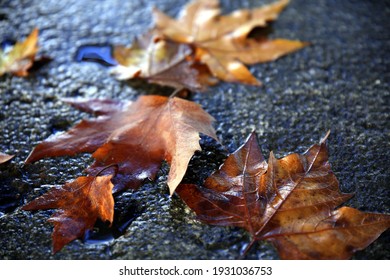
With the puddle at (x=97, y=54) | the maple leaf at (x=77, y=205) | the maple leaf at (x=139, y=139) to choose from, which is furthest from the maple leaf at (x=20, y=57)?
the maple leaf at (x=77, y=205)

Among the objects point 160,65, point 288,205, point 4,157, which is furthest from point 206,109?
point 4,157

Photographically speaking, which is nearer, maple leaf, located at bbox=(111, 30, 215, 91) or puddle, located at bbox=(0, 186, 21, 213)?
puddle, located at bbox=(0, 186, 21, 213)

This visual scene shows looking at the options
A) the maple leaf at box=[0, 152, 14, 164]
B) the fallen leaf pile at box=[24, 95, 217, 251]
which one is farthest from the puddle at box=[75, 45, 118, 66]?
the maple leaf at box=[0, 152, 14, 164]

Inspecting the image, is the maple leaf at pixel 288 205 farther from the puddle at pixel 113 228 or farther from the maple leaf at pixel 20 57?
the maple leaf at pixel 20 57

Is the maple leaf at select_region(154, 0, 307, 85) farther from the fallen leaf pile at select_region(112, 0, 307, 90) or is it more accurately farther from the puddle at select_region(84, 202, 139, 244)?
the puddle at select_region(84, 202, 139, 244)

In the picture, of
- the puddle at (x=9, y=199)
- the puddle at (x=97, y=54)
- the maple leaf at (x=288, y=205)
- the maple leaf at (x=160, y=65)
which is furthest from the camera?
the puddle at (x=97, y=54)

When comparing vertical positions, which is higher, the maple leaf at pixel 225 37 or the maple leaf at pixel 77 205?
the maple leaf at pixel 225 37

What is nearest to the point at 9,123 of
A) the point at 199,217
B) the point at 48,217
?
the point at 48,217
